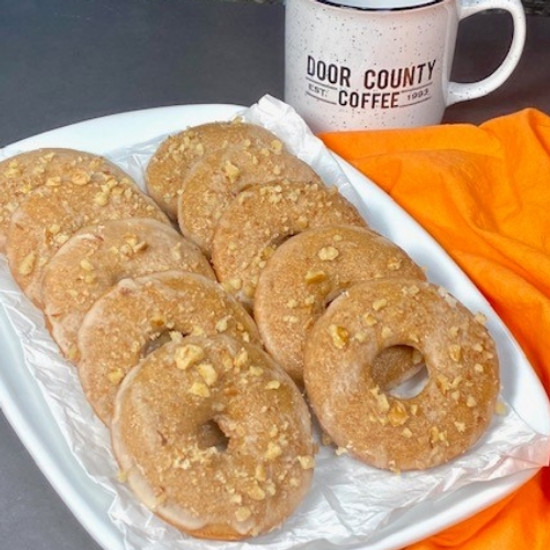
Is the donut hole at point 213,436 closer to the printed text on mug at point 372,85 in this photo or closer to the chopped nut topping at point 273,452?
the chopped nut topping at point 273,452

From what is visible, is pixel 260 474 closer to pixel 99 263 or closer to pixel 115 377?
pixel 115 377

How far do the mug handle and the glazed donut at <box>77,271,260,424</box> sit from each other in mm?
502

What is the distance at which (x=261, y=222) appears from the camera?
2.93 ft

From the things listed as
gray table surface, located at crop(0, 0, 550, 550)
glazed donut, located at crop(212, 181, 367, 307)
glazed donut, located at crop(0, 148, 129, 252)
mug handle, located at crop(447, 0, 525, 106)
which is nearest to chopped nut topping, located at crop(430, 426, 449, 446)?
glazed donut, located at crop(212, 181, 367, 307)

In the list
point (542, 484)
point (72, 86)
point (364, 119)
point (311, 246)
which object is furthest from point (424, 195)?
point (72, 86)

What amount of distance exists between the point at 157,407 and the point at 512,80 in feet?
3.01

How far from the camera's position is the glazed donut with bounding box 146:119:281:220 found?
99 centimetres

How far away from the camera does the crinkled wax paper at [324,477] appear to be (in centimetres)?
70

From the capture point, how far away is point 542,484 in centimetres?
82

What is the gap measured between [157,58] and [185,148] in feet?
1.62

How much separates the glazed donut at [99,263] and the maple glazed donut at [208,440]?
11cm

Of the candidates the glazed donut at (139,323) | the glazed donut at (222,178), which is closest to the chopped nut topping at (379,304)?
the glazed donut at (139,323)

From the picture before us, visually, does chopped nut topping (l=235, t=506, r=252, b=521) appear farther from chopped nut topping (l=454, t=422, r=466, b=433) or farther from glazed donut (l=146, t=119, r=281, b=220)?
glazed donut (l=146, t=119, r=281, b=220)

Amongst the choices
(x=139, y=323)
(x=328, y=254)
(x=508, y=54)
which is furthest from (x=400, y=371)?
(x=508, y=54)
